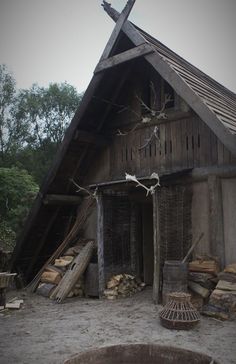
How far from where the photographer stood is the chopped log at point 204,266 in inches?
277

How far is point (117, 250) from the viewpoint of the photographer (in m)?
8.86

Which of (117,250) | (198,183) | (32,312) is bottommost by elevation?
(32,312)

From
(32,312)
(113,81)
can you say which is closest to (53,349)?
(32,312)

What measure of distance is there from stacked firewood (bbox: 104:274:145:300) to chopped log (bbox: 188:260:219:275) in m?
1.84

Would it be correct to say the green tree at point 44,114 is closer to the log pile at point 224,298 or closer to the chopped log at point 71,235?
the chopped log at point 71,235

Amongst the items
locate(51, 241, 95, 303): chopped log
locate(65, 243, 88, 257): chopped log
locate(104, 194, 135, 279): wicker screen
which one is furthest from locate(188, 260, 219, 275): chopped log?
locate(65, 243, 88, 257): chopped log

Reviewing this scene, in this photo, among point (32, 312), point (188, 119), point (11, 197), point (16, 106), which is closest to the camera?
point (32, 312)

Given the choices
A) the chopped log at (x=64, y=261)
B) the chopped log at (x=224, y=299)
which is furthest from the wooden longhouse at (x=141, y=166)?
the chopped log at (x=64, y=261)

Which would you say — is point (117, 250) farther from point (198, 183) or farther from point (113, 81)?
point (113, 81)

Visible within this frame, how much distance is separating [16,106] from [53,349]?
24062 millimetres

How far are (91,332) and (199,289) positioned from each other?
7.48 feet

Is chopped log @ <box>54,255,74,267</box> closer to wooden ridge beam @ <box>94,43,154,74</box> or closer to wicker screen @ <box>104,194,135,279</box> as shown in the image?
wicker screen @ <box>104,194,135,279</box>

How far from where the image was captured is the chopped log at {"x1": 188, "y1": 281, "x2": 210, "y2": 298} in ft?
22.5

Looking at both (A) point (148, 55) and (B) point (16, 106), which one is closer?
(A) point (148, 55)
